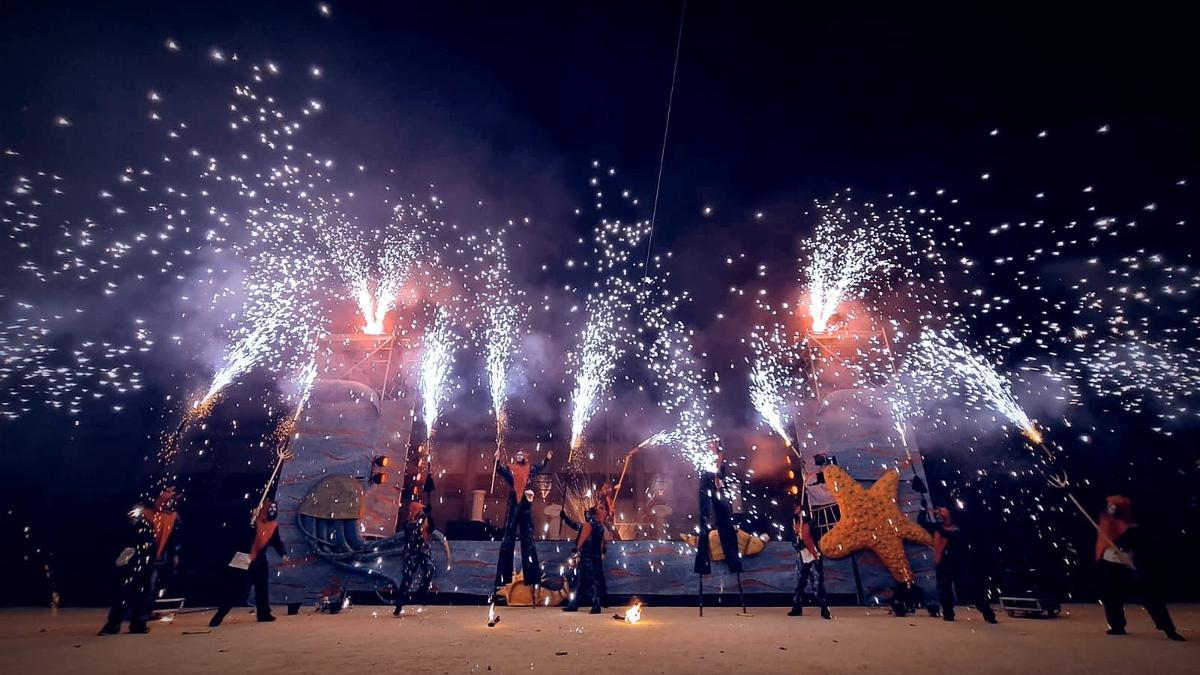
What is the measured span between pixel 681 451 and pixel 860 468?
8.35m

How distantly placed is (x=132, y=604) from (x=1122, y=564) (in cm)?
1492

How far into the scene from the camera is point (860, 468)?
12.7 meters

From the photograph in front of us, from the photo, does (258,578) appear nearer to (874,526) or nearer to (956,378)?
(874,526)

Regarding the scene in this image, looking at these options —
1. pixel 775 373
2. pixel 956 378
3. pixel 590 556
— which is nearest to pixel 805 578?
pixel 590 556

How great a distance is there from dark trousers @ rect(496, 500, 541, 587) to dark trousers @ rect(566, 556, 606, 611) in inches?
52.3

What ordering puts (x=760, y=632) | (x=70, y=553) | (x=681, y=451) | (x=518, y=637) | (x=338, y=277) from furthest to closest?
(x=681, y=451)
(x=338, y=277)
(x=70, y=553)
(x=760, y=632)
(x=518, y=637)

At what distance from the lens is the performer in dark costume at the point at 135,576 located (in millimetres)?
6395

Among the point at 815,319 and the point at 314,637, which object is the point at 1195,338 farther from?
the point at 314,637

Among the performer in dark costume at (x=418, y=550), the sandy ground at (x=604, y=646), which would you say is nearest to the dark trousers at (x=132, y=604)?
the sandy ground at (x=604, y=646)

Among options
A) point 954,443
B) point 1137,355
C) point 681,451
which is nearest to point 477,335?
point 681,451

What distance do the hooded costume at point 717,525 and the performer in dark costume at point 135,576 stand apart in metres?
10.0

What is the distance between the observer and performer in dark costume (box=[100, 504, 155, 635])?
252 inches

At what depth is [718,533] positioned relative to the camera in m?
10.5

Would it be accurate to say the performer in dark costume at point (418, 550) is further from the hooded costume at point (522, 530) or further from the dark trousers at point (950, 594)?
the dark trousers at point (950, 594)
